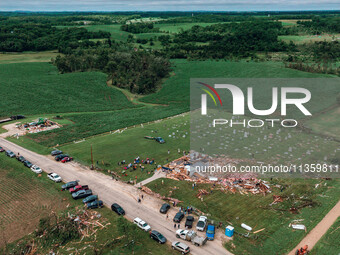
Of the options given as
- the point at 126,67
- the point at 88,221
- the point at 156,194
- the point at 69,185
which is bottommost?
the point at 88,221

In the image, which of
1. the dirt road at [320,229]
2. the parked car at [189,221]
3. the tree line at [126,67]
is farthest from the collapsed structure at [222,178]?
the tree line at [126,67]

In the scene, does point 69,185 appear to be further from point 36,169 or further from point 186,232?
point 186,232

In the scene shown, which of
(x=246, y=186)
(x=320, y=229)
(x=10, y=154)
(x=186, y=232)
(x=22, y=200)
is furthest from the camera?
(x=10, y=154)

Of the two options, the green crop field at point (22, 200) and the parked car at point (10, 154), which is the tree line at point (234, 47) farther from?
the green crop field at point (22, 200)

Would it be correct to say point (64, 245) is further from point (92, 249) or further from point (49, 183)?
point (49, 183)

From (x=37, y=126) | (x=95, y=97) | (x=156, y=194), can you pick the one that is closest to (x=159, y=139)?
(x=156, y=194)
